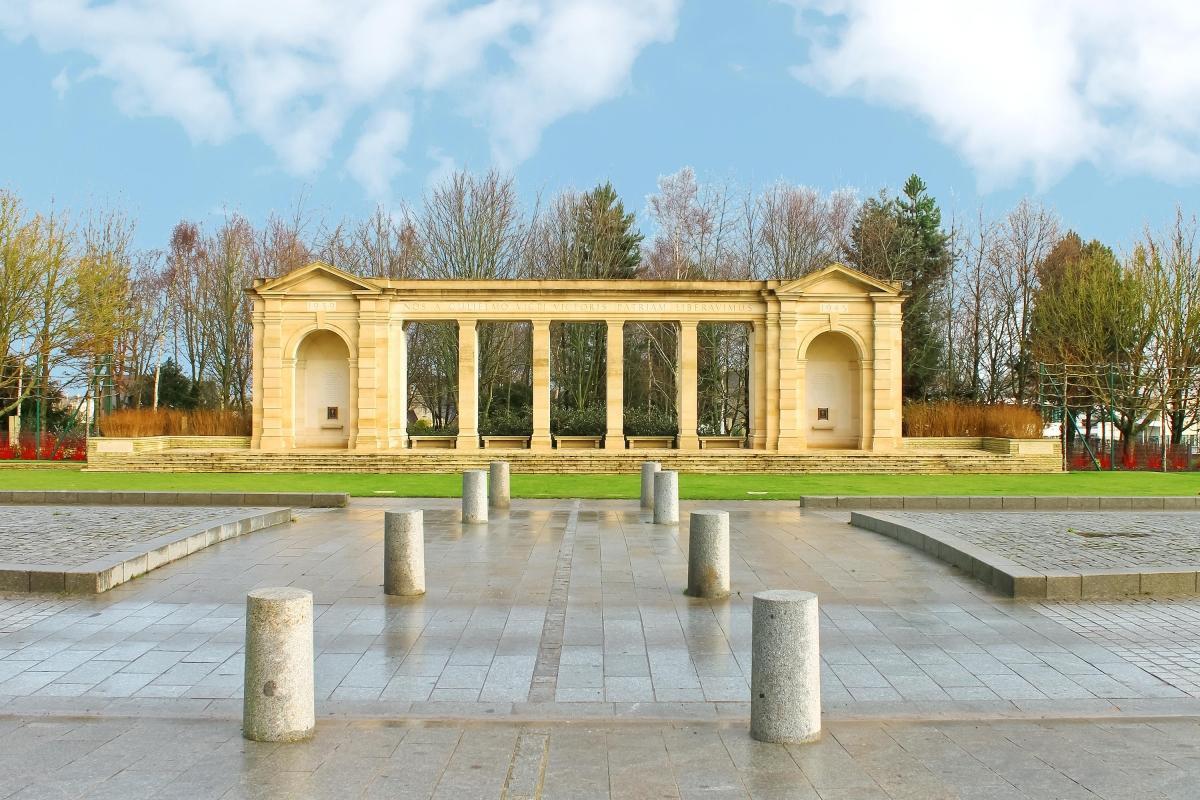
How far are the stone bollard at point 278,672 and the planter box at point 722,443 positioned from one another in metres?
30.2

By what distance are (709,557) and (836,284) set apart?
87.6ft

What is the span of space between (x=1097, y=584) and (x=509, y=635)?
20.5 feet

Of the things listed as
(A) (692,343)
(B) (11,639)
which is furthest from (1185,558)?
(A) (692,343)

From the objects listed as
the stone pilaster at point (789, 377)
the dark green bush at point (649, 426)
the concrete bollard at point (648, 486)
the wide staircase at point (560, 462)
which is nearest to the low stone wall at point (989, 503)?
the concrete bollard at point (648, 486)

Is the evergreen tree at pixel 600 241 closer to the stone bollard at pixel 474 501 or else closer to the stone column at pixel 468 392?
the stone column at pixel 468 392

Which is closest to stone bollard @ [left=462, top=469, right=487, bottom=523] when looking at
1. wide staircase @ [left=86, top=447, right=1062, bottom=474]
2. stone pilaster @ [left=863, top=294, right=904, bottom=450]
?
wide staircase @ [left=86, top=447, right=1062, bottom=474]

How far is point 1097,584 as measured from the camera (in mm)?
9625

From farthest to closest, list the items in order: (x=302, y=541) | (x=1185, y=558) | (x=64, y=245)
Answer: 1. (x=64, y=245)
2. (x=302, y=541)
3. (x=1185, y=558)

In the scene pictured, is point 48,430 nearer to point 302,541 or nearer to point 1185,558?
point 302,541

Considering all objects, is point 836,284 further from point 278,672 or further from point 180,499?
point 278,672

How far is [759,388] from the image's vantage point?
3484 cm

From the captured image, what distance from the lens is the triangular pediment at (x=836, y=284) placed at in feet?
112

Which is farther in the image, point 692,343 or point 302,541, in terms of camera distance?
point 692,343

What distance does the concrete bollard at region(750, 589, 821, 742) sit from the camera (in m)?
5.36
